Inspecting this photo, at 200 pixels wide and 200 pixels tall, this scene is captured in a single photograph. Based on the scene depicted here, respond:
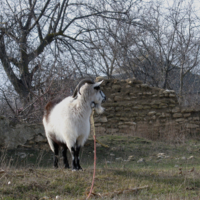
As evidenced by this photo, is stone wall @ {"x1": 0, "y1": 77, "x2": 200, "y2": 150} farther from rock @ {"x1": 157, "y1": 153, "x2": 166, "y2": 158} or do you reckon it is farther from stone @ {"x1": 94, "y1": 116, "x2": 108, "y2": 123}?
rock @ {"x1": 157, "y1": 153, "x2": 166, "y2": 158}

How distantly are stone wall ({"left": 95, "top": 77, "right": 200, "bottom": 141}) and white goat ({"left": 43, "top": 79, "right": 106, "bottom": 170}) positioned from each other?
7.06m

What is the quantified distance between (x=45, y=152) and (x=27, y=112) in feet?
7.87

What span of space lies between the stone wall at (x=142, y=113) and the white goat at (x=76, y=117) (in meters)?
7.06

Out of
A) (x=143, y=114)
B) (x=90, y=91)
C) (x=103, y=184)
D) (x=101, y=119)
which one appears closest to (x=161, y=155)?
(x=90, y=91)

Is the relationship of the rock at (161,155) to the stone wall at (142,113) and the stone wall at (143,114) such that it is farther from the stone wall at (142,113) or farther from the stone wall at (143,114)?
the stone wall at (142,113)

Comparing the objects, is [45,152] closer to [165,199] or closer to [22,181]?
[22,181]

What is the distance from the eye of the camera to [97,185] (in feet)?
18.2

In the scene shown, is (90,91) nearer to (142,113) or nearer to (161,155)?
(161,155)

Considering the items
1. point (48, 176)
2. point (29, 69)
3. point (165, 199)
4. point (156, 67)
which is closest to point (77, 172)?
point (48, 176)

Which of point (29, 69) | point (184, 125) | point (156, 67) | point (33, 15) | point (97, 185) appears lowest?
point (97, 185)

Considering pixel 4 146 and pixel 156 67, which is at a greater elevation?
pixel 156 67

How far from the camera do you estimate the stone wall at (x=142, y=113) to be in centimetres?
1393

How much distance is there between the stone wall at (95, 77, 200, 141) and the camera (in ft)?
45.7

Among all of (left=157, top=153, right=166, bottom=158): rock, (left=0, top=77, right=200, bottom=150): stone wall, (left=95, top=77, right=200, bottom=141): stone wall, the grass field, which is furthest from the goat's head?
(left=95, top=77, right=200, bottom=141): stone wall
